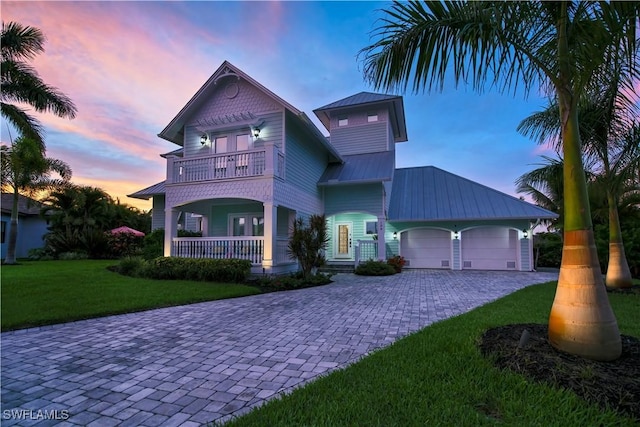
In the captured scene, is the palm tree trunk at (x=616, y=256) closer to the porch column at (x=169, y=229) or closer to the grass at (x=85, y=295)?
the grass at (x=85, y=295)

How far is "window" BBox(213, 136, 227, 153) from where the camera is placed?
44.3ft

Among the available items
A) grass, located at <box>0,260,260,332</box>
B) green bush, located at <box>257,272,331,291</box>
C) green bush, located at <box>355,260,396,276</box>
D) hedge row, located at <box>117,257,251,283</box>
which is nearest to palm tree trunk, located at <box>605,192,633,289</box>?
green bush, located at <box>355,260,396,276</box>

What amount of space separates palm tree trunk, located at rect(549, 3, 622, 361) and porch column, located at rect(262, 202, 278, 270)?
8540 millimetres

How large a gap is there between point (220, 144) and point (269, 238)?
5293 millimetres

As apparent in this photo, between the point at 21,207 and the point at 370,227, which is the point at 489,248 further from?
the point at 21,207

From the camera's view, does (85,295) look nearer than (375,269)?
Yes

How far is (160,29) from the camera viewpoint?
29.7ft

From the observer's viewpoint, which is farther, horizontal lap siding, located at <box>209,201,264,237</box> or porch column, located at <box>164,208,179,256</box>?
horizontal lap siding, located at <box>209,201,264,237</box>

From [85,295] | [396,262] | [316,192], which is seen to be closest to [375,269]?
[396,262]

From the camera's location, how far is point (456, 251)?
15602mm

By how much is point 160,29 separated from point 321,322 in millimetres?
→ 9223

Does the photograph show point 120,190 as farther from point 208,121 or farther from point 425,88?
point 425,88

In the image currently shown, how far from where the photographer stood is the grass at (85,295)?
558 cm

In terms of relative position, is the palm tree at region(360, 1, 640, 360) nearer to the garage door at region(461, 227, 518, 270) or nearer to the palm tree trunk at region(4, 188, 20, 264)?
the garage door at region(461, 227, 518, 270)
